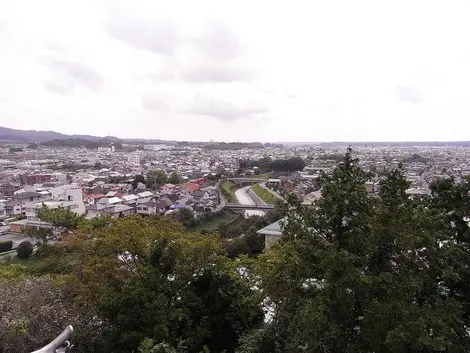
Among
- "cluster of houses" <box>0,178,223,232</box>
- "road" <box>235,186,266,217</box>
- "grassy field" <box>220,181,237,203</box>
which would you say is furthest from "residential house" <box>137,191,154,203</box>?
"road" <box>235,186,266,217</box>

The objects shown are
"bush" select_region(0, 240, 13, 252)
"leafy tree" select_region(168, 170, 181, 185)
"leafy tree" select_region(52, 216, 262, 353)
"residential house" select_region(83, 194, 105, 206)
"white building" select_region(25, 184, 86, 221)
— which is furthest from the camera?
"leafy tree" select_region(168, 170, 181, 185)

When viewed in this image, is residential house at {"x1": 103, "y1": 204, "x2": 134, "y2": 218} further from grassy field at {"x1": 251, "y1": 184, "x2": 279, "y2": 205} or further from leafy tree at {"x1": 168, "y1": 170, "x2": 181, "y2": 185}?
leafy tree at {"x1": 168, "y1": 170, "x2": 181, "y2": 185}

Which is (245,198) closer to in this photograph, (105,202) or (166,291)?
(105,202)

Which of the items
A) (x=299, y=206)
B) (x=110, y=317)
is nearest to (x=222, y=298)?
(x=110, y=317)

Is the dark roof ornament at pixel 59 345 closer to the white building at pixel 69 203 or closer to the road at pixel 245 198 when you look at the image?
the white building at pixel 69 203

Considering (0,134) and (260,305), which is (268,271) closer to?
(260,305)

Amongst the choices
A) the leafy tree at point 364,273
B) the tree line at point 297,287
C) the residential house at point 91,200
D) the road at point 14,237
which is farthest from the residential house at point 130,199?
the leafy tree at point 364,273

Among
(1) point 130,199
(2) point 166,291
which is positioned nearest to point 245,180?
(1) point 130,199
